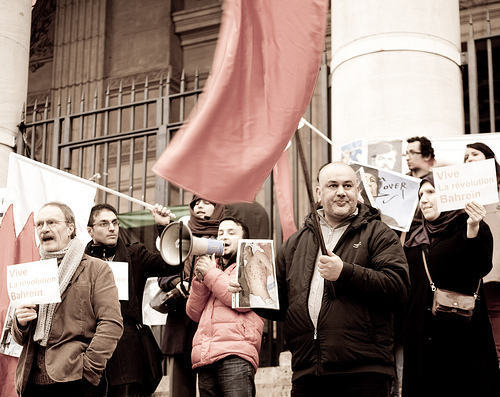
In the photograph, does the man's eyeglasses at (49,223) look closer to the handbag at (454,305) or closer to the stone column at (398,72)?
the handbag at (454,305)

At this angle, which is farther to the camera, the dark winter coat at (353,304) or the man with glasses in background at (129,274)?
the man with glasses in background at (129,274)

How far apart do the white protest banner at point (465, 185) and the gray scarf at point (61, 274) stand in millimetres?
2231

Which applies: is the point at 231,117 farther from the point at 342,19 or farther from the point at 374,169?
the point at 342,19

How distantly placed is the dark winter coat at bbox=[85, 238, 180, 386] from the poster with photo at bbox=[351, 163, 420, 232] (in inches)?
62.4

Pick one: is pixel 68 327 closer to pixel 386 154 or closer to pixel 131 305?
pixel 131 305

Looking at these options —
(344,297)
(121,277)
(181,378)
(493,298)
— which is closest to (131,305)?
(121,277)

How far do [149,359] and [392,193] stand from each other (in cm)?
211

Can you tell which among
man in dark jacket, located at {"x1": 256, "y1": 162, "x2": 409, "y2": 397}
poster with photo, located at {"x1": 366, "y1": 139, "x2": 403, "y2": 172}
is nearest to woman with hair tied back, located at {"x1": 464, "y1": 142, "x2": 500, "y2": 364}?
poster with photo, located at {"x1": 366, "y1": 139, "x2": 403, "y2": 172}

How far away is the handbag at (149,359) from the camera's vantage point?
6.31 meters

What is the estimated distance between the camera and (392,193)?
20.7ft

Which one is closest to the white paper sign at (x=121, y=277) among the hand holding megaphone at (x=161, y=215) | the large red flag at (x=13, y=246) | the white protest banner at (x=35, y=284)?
the hand holding megaphone at (x=161, y=215)

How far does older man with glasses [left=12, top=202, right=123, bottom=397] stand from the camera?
518 centimetres

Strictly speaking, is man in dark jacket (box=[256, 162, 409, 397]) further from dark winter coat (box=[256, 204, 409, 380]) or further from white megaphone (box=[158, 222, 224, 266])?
white megaphone (box=[158, 222, 224, 266])

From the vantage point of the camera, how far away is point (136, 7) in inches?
570
